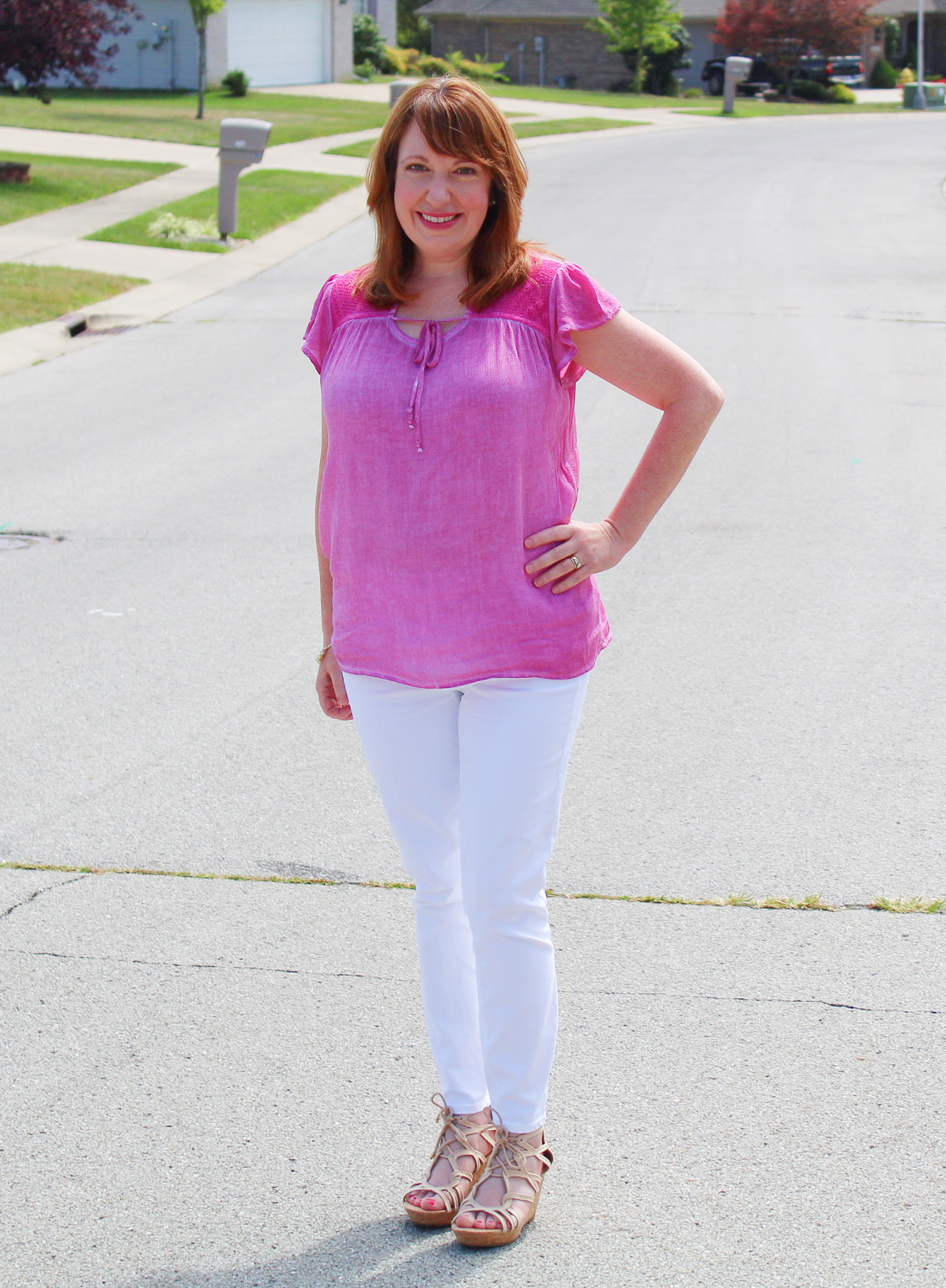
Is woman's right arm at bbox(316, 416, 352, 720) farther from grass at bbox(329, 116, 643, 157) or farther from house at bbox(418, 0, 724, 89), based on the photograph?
house at bbox(418, 0, 724, 89)

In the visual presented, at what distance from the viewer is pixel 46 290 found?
48.9 ft

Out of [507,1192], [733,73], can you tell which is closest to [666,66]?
[733,73]

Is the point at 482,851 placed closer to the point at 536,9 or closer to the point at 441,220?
the point at 441,220

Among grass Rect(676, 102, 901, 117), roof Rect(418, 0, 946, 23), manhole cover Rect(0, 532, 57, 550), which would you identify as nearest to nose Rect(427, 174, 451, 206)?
manhole cover Rect(0, 532, 57, 550)

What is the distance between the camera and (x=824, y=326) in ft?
43.8

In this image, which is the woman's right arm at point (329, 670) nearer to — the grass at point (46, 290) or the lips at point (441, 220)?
the lips at point (441, 220)

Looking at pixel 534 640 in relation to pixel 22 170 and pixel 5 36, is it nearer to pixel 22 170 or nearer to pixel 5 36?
pixel 5 36

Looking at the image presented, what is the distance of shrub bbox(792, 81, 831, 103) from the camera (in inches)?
1834

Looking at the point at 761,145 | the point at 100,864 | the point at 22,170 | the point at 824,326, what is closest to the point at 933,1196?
the point at 100,864

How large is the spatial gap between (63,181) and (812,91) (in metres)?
32.4

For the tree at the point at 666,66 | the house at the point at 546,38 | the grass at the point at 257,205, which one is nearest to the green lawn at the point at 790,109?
the tree at the point at 666,66

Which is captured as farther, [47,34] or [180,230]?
[47,34]

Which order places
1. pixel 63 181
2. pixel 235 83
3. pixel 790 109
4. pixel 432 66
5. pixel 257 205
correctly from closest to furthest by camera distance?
pixel 257 205
pixel 63 181
pixel 235 83
pixel 790 109
pixel 432 66

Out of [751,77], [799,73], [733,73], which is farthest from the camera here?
[751,77]
